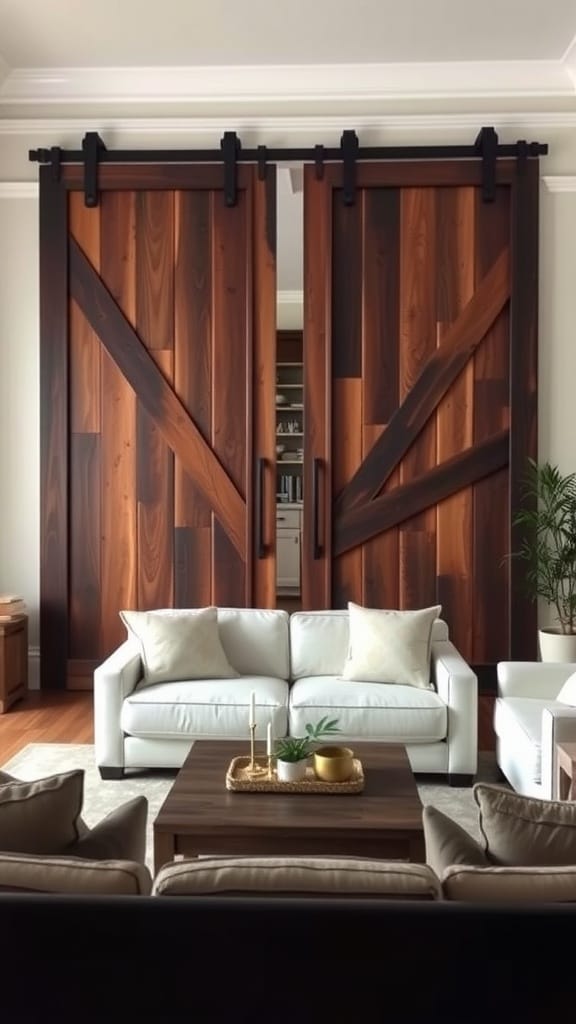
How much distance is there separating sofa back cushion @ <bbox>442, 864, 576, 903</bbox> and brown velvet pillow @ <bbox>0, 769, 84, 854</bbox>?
690 millimetres

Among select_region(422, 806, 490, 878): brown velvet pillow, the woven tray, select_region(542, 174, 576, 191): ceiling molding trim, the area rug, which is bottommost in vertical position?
the area rug

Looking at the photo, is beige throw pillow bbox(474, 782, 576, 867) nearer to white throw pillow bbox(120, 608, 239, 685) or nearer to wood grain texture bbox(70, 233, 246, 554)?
white throw pillow bbox(120, 608, 239, 685)

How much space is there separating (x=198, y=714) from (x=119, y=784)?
45 centimetres

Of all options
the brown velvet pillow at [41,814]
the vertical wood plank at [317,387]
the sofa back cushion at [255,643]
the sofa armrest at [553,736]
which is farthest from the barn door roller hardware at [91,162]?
the brown velvet pillow at [41,814]

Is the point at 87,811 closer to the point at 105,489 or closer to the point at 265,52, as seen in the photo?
the point at 105,489

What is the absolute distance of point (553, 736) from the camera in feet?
10.4

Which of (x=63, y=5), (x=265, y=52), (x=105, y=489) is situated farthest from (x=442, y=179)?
(x=105, y=489)

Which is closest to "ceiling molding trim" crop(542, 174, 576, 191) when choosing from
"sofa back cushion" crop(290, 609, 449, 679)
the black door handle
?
the black door handle

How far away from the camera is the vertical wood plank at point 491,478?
215 inches

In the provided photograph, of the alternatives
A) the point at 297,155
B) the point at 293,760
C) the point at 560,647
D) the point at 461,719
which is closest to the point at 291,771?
the point at 293,760

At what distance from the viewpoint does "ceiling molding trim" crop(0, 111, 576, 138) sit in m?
5.43

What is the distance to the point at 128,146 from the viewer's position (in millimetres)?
5543

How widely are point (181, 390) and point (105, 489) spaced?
0.75 meters

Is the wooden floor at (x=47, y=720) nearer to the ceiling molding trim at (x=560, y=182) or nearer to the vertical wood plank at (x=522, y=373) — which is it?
the vertical wood plank at (x=522, y=373)
